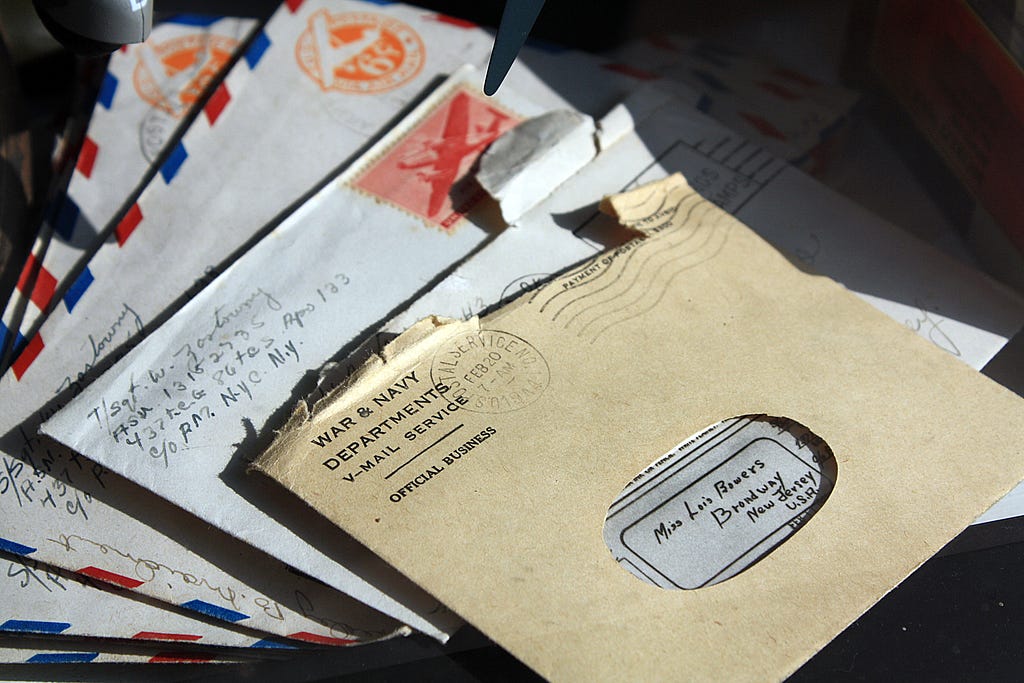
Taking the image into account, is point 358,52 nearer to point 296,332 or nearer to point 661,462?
point 296,332

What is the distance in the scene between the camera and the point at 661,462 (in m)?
0.43

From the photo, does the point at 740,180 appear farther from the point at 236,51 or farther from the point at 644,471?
the point at 236,51

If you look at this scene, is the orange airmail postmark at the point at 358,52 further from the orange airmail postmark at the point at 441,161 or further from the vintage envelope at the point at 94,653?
the vintage envelope at the point at 94,653

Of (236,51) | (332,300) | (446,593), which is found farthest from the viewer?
(236,51)

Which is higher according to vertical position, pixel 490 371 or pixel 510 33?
pixel 510 33

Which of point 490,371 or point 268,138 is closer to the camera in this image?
point 490,371

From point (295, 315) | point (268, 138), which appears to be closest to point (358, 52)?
→ point (268, 138)

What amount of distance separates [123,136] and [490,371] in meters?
0.29

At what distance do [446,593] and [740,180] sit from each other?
0.30m

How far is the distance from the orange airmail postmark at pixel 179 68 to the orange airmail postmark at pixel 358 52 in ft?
0.18

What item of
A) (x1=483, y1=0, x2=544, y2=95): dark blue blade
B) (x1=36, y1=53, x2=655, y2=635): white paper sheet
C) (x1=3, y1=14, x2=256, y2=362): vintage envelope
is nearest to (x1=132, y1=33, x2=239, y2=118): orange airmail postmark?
(x1=3, y1=14, x2=256, y2=362): vintage envelope

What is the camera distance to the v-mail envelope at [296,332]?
419 millimetres

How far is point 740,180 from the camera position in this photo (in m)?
0.55

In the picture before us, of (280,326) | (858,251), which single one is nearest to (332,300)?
(280,326)
